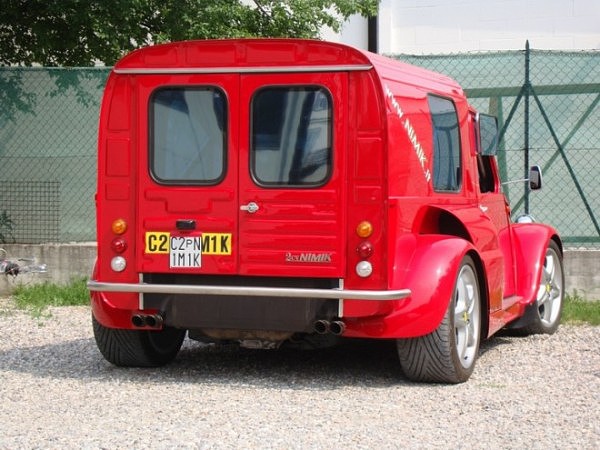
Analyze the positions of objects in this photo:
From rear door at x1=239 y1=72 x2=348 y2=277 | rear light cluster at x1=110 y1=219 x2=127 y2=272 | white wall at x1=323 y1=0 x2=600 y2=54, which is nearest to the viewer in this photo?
rear door at x1=239 y1=72 x2=348 y2=277

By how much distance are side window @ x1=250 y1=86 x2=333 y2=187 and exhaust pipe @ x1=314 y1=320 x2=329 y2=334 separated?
Result: 82cm

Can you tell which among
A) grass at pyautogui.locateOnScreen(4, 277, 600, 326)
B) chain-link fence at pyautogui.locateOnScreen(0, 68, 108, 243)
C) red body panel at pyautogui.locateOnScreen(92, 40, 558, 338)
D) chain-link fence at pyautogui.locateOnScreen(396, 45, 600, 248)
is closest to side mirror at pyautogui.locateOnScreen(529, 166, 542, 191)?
grass at pyautogui.locateOnScreen(4, 277, 600, 326)

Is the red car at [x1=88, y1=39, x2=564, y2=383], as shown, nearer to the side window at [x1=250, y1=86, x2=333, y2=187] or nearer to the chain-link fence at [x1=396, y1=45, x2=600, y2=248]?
the side window at [x1=250, y1=86, x2=333, y2=187]

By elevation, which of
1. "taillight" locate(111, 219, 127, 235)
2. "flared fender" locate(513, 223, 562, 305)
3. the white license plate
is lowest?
"flared fender" locate(513, 223, 562, 305)

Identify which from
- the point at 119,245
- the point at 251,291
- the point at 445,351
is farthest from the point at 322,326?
the point at 119,245

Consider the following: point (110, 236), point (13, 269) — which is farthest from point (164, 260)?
point (13, 269)

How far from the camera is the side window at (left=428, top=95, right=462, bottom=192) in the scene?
8234mm

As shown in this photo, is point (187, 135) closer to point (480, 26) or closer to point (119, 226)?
point (119, 226)

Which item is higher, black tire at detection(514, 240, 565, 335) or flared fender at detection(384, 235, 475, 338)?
flared fender at detection(384, 235, 475, 338)

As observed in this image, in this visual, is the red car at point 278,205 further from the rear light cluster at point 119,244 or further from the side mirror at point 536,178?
the side mirror at point 536,178

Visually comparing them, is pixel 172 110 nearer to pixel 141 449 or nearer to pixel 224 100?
pixel 224 100

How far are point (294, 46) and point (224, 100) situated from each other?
55 centimetres

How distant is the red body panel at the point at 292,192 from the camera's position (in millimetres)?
7473

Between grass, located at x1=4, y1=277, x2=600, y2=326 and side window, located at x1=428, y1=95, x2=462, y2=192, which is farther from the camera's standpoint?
grass, located at x1=4, y1=277, x2=600, y2=326
